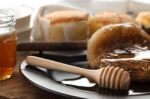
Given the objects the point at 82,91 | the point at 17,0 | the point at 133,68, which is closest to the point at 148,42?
the point at 133,68

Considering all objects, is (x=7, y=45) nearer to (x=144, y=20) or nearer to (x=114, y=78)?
(x=114, y=78)

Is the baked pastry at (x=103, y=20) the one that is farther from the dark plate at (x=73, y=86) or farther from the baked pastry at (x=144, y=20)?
the dark plate at (x=73, y=86)

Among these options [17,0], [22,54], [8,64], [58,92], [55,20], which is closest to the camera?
[58,92]

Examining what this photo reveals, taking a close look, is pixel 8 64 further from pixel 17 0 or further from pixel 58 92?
pixel 17 0

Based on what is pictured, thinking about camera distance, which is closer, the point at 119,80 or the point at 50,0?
the point at 119,80

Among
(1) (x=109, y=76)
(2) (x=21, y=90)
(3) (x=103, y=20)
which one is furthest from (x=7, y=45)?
(3) (x=103, y=20)

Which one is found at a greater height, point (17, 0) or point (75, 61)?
point (17, 0)

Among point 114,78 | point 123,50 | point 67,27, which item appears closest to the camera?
point 114,78

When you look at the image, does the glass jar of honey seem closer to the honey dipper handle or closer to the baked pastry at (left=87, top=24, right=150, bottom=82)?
the honey dipper handle
